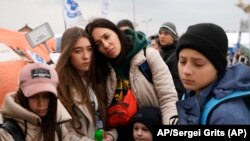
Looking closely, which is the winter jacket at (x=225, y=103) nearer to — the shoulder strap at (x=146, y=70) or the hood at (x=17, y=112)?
the shoulder strap at (x=146, y=70)

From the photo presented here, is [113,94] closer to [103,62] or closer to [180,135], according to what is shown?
[103,62]

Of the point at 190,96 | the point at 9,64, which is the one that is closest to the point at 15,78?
the point at 9,64

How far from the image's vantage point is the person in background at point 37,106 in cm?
254

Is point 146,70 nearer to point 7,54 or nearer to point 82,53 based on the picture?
point 82,53

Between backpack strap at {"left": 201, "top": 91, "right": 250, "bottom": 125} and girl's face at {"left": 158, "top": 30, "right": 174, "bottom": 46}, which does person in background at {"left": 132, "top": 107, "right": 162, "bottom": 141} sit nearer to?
backpack strap at {"left": 201, "top": 91, "right": 250, "bottom": 125}

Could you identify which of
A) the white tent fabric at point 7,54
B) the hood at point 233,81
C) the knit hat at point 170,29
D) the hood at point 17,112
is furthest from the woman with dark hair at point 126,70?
the white tent fabric at point 7,54

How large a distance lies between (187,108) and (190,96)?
13 centimetres

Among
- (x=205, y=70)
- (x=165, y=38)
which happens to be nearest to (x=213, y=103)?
(x=205, y=70)

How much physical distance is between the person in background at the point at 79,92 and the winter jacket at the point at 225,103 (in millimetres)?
1129

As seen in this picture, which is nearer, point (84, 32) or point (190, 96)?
point (190, 96)

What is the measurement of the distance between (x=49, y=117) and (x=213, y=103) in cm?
147

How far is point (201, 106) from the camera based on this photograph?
1.80 metres

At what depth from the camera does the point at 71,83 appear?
297 centimetres

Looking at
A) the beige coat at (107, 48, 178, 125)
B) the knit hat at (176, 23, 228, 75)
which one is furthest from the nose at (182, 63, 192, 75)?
the beige coat at (107, 48, 178, 125)
